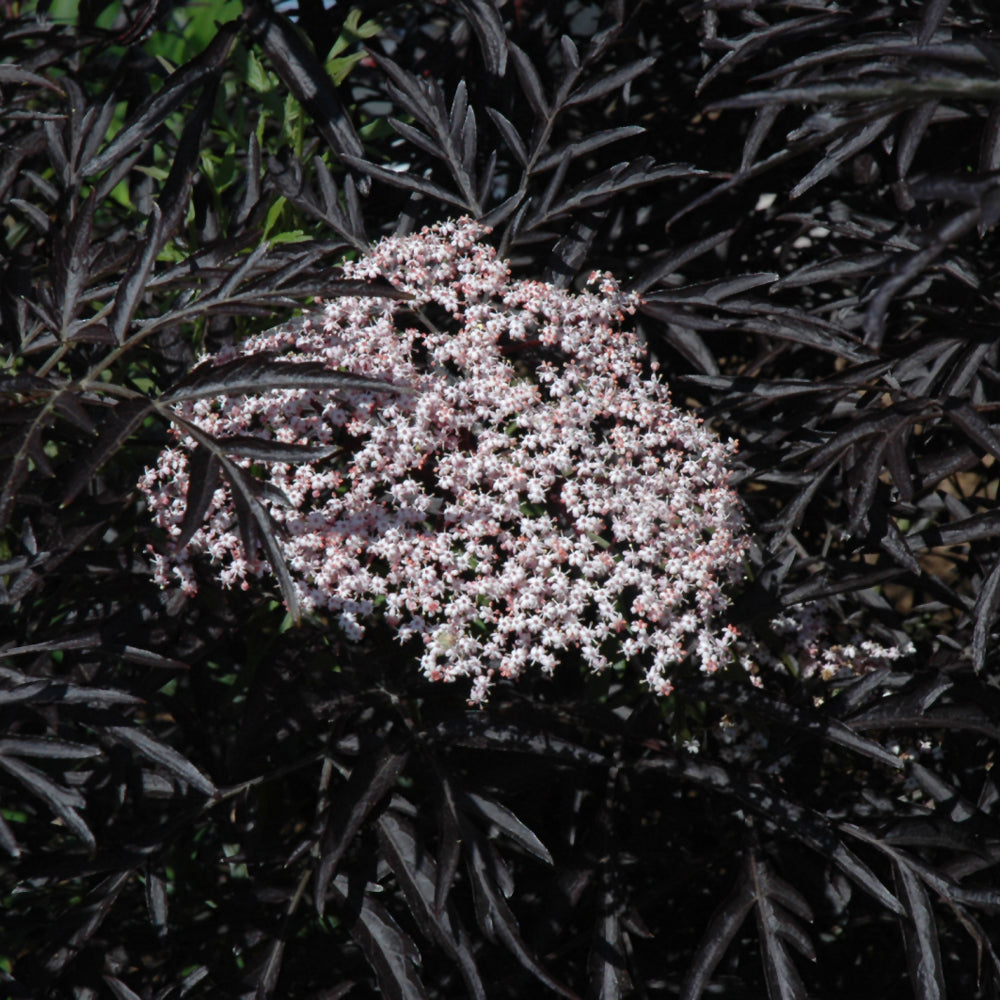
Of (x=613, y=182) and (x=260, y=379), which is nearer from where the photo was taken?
(x=260, y=379)

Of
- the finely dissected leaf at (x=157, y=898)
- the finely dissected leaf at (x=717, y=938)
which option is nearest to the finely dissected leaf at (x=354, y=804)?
the finely dissected leaf at (x=157, y=898)

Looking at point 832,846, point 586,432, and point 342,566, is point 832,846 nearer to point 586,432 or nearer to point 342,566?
point 586,432

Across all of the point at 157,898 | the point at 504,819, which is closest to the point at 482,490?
the point at 504,819

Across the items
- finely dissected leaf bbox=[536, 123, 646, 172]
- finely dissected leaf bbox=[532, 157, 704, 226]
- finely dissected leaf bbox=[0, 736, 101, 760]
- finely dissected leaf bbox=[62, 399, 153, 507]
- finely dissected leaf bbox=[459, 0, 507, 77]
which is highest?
finely dissected leaf bbox=[459, 0, 507, 77]

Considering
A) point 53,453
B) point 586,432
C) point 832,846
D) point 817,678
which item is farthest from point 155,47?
point 832,846

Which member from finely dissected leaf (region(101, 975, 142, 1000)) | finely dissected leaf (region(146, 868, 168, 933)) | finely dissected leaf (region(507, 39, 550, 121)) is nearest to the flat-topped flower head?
finely dissected leaf (region(507, 39, 550, 121))

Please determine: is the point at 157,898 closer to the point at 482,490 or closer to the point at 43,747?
the point at 43,747

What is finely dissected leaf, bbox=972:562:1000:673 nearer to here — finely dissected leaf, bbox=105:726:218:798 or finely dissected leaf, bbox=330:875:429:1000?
finely dissected leaf, bbox=330:875:429:1000
